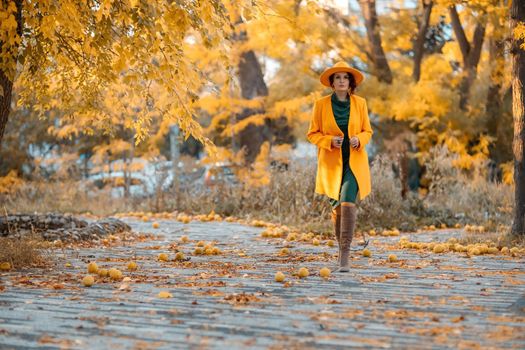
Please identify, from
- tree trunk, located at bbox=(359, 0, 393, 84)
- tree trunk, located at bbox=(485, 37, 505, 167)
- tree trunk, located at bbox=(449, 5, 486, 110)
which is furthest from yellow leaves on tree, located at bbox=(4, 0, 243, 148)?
tree trunk, located at bbox=(449, 5, 486, 110)

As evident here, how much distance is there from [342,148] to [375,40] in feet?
40.8

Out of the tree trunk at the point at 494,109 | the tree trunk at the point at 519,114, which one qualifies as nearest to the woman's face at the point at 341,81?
the tree trunk at the point at 519,114

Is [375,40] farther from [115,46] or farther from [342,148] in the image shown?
[115,46]

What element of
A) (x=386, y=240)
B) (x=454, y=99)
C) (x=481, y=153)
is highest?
(x=454, y=99)

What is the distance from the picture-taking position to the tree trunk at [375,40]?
18.4 m

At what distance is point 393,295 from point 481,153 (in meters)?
13.8

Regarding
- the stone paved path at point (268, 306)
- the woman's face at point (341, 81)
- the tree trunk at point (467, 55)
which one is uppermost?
the tree trunk at point (467, 55)

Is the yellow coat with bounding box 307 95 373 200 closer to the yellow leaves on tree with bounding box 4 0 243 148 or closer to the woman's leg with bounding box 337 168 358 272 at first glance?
the woman's leg with bounding box 337 168 358 272

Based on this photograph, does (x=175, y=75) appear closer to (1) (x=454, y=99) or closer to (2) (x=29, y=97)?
(2) (x=29, y=97)

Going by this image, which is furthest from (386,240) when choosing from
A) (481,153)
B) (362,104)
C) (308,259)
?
(481,153)

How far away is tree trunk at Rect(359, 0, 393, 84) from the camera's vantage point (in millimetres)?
18388

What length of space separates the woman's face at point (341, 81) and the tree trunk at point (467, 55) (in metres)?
13.1

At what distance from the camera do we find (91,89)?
7852 millimetres

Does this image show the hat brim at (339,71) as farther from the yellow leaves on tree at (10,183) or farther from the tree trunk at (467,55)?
the tree trunk at (467,55)
